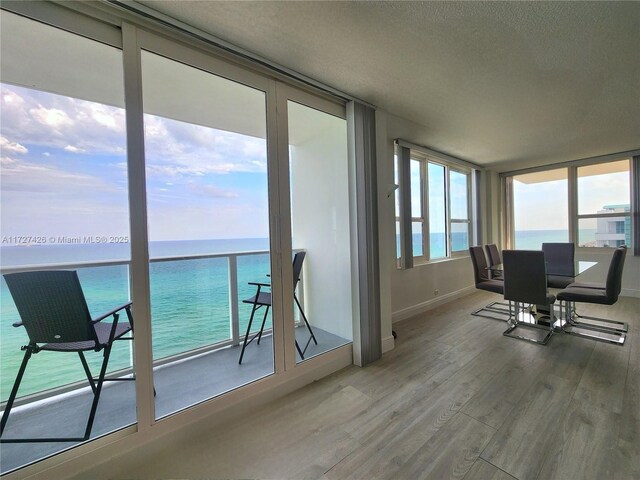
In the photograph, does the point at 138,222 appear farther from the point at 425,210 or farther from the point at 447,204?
the point at 447,204

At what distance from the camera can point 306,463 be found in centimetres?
143

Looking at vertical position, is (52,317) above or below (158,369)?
above

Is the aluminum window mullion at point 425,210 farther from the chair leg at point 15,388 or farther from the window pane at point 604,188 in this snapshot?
the chair leg at point 15,388

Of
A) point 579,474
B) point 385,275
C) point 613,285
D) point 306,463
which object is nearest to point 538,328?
point 613,285

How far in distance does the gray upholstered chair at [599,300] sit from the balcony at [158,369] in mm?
2609

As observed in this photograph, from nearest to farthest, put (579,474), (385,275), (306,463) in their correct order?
(579,474) < (306,463) < (385,275)

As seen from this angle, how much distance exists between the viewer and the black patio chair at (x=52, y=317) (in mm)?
1466

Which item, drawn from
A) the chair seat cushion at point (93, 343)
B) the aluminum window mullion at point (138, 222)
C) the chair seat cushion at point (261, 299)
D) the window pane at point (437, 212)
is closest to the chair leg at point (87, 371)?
the chair seat cushion at point (93, 343)

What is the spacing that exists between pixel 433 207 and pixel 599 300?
2217 millimetres

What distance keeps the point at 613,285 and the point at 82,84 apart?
16.1ft

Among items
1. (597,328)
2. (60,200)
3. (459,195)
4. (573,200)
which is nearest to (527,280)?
(597,328)

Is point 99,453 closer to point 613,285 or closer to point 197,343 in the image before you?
point 197,343

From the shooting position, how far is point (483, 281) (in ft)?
12.1

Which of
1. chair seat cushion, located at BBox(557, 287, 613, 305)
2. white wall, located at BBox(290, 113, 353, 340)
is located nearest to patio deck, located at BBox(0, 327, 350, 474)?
white wall, located at BBox(290, 113, 353, 340)
